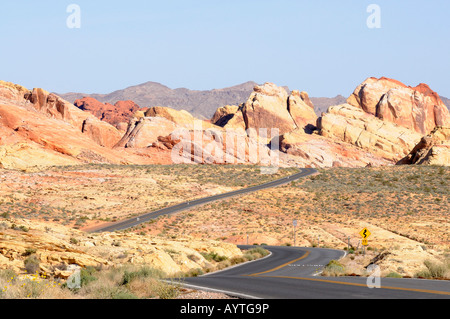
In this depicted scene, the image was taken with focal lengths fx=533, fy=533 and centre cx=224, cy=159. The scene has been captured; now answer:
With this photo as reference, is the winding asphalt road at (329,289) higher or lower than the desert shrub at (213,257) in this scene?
higher

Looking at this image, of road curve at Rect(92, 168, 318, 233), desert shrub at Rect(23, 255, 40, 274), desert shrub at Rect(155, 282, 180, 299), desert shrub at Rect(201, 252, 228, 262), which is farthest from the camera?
road curve at Rect(92, 168, 318, 233)

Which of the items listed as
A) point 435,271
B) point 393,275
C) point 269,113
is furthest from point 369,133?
point 435,271

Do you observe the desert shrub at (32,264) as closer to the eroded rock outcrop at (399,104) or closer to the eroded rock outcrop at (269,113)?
the eroded rock outcrop at (269,113)

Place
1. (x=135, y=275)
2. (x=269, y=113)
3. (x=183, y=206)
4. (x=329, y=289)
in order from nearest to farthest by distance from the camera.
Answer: (x=329, y=289) → (x=135, y=275) → (x=183, y=206) → (x=269, y=113)

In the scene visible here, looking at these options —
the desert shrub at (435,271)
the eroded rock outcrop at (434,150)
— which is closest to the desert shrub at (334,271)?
the desert shrub at (435,271)

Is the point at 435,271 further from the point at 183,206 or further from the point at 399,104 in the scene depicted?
the point at 399,104

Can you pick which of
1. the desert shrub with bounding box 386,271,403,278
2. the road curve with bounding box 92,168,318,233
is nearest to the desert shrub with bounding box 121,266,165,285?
the desert shrub with bounding box 386,271,403,278

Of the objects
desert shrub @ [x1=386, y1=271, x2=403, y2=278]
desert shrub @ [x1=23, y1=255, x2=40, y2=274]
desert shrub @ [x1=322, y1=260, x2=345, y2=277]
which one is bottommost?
desert shrub @ [x1=322, y1=260, x2=345, y2=277]

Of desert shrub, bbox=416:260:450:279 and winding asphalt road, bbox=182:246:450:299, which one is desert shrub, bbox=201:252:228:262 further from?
desert shrub, bbox=416:260:450:279

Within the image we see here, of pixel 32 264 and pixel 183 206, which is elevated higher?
pixel 32 264

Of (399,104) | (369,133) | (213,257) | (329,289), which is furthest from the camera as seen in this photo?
(399,104)

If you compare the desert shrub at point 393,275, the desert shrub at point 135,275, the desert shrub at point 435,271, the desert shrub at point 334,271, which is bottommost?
the desert shrub at point 334,271

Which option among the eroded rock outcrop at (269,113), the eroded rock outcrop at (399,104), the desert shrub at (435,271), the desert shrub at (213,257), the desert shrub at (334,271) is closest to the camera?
the desert shrub at (435,271)
